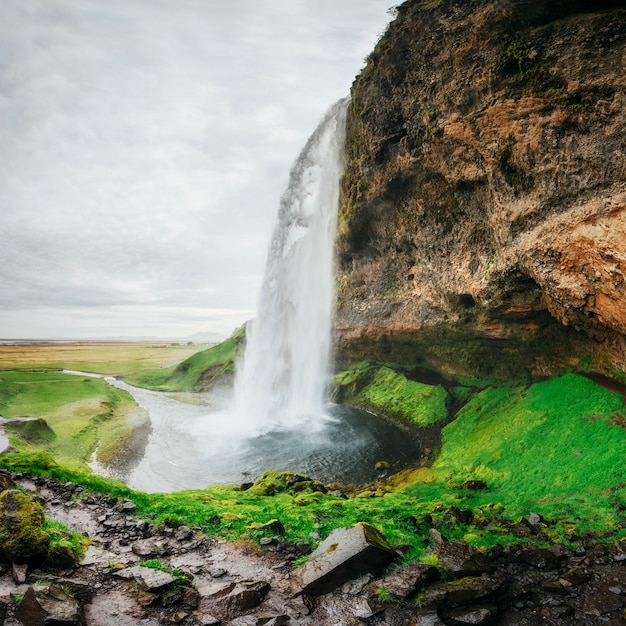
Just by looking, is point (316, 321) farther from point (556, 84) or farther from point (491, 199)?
point (556, 84)

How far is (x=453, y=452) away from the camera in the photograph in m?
19.6

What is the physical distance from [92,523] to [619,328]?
1954cm

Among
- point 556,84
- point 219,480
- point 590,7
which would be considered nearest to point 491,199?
point 556,84

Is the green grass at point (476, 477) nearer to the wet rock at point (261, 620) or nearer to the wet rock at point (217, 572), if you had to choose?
the wet rock at point (217, 572)

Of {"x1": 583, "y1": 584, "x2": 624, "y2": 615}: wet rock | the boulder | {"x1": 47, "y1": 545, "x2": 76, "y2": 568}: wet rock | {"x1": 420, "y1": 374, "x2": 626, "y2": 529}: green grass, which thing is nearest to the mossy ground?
{"x1": 420, "y1": 374, "x2": 626, "y2": 529}: green grass

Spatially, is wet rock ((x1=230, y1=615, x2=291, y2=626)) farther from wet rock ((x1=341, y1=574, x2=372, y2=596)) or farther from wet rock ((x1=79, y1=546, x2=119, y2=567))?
wet rock ((x1=79, y1=546, x2=119, y2=567))

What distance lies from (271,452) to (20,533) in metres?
17.2

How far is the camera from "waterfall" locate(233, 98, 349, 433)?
32.8m

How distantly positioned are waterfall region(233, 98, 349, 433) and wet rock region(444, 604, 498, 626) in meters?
23.1

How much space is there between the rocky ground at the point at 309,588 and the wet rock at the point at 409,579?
2 centimetres

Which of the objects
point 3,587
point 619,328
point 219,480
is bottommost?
point 219,480

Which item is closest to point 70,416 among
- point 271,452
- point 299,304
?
point 271,452

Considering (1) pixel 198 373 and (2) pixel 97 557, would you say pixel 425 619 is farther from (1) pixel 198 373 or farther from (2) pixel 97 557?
(1) pixel 198 373

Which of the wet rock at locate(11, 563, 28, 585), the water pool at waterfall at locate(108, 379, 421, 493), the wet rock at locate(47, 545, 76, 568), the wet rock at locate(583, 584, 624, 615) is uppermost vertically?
the wet rock at locate(11, 563, 28, 585)
